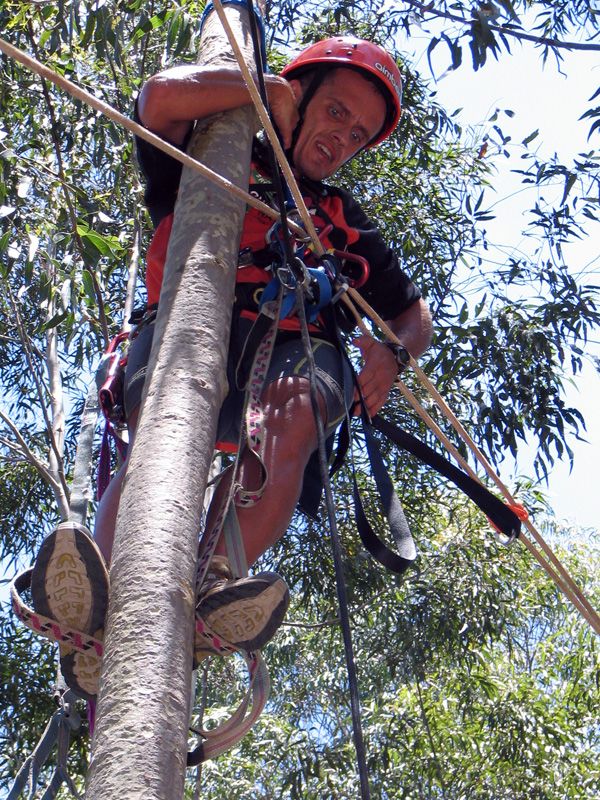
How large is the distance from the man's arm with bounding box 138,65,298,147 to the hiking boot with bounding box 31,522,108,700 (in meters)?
0.79

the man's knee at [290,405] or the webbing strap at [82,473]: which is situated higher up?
the webbing strap at [82,473]

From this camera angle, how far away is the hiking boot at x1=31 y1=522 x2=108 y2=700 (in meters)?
1.68

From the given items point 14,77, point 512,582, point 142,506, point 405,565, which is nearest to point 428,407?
point 512,582

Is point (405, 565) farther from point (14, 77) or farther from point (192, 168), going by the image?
point (14, 77)

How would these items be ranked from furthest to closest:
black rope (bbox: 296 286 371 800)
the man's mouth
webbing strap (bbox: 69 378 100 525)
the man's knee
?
the man's mouth
webbing strap (bbox: 69 378 100 525)
the man's knee
black rope (bbox: 296 286 371 800)

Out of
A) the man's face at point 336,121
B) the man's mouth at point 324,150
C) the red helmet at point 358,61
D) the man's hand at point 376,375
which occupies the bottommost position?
the man's hand at point 376,375

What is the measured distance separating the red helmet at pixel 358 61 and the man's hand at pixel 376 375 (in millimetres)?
598

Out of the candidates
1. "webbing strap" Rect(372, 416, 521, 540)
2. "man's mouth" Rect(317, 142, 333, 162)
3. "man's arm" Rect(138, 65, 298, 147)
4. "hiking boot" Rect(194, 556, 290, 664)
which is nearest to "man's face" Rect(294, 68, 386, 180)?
"man's mouth" Rect(317, 142, 333, 162)

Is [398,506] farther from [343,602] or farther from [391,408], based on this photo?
[391,408]

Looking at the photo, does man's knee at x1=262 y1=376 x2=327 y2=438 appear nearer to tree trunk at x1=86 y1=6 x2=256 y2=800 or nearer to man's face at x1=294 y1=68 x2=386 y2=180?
tree trunk at x1=86 y1=6 x2=256 y2=800

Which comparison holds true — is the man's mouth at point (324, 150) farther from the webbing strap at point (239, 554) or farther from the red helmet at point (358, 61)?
the webbing strap at point (239, 554)

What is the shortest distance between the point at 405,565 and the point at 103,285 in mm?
3110

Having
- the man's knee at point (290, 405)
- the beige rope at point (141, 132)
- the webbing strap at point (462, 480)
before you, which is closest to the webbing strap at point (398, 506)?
the webbing strap at point (462, 480)

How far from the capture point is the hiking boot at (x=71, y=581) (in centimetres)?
168
